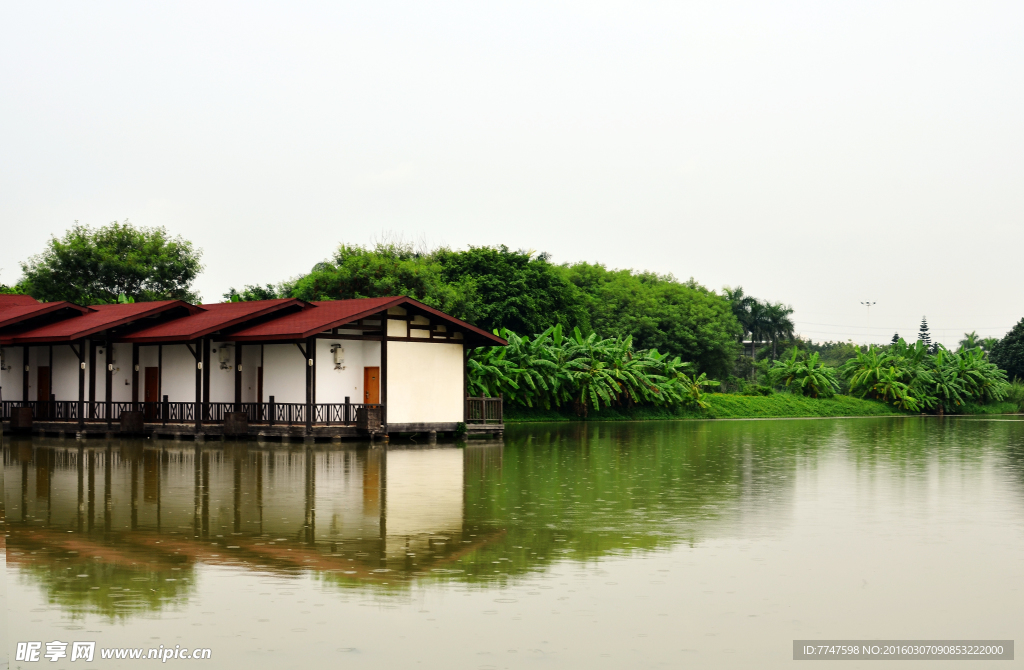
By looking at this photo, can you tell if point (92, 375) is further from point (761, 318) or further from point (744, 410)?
point (761, 318)

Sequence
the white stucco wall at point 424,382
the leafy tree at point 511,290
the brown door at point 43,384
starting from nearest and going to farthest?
1. the white stucco wall at point 424,382
2. the brown door at point 43,384
3. the leafy tree at point 511,290

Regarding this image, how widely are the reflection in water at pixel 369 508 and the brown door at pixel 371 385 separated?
473 cm

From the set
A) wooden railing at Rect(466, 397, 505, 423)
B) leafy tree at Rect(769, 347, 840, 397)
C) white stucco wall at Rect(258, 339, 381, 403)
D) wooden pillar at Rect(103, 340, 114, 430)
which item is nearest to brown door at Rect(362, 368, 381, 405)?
white stucco wall at Rect(258, 339, 381, 403)

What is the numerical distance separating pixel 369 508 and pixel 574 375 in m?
36.2

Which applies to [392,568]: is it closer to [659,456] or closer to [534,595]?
[534,595]

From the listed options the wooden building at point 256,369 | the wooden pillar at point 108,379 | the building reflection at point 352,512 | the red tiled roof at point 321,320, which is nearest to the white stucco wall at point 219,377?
the wooden building at point 256,369

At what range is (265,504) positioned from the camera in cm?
1577

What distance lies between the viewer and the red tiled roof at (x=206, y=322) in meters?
33.4

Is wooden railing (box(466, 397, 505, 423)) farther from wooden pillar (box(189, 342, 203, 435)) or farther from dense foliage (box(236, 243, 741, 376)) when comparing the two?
dense foliage (box(236, 243, 741, 376))

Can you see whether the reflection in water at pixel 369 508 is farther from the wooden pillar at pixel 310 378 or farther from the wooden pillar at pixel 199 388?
the wooden pillar at pixel 199 388

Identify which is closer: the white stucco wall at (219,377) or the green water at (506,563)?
the green water at (506,563)

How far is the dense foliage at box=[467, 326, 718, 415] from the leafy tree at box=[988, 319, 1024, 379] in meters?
34.0

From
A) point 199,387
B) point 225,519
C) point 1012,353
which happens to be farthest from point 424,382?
point 1012,353

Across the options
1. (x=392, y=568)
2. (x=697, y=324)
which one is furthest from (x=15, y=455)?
(x=697, y=324)
